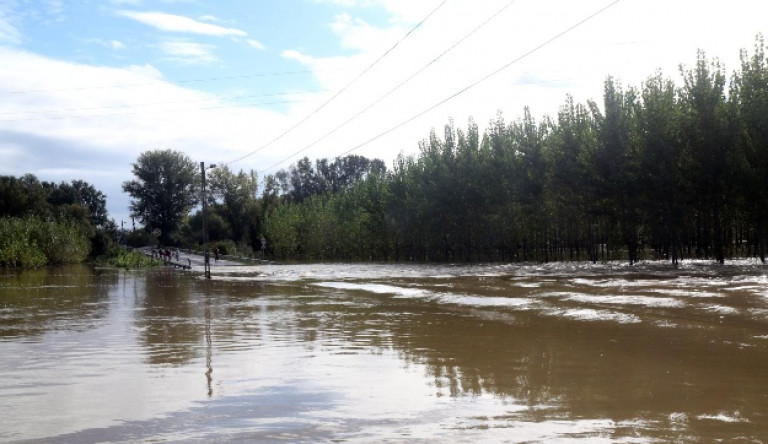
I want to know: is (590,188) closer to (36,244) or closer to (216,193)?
(36,244)

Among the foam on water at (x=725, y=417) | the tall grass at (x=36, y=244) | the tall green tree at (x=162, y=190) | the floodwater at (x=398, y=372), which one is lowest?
the foam on water at (x=725, y=417)

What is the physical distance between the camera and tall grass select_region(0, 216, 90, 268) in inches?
2399

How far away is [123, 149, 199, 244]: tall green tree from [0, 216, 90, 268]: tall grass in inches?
2250

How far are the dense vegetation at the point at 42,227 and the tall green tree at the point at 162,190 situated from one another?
11874 mm

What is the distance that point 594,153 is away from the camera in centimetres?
4059

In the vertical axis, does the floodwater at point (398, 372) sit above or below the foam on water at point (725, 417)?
above

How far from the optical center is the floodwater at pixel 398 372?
6.76m

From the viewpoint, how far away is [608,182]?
39.7 m

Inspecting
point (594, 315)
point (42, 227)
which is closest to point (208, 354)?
point (594, 315)

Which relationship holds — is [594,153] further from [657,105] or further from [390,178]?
[390,178]

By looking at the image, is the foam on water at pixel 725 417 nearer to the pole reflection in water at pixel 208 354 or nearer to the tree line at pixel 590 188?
the pole reflection in water at pixel 208 354

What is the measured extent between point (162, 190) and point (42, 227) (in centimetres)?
6531

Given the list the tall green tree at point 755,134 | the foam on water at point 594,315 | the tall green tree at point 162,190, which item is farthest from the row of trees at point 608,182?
the tall green tree at point 162,190

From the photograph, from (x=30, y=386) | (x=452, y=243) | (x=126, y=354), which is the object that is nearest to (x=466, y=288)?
(x=126, y=354)
